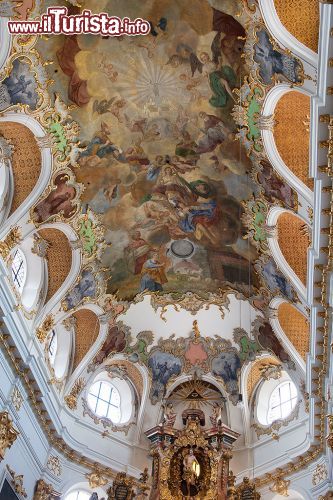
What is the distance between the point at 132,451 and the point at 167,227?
23.5ft

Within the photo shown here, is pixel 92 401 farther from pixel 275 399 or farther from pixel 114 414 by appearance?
pixel 275 399

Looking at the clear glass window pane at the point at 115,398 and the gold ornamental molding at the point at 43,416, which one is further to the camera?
the clear glass window pane at the point at 115,398

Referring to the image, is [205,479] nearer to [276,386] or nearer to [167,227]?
[276,386]

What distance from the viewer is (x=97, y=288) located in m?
18.8

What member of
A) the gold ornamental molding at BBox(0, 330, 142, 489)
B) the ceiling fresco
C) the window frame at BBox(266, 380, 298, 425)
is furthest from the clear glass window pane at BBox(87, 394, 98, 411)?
the window frame at BBox(266, 380, 298, 425)

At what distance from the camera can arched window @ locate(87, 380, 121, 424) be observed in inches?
800

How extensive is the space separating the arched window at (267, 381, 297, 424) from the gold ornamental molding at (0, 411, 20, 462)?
8.59 meters

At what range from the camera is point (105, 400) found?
20.8 m

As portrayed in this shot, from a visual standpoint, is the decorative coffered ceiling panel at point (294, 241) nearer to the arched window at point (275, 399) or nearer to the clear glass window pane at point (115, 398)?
the arched window at point (275, 399)

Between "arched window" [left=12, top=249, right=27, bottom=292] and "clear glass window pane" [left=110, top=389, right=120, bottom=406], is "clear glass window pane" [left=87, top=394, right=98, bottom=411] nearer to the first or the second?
"clear glass window pane" [left=110, top=389, right=120, bottom=406]

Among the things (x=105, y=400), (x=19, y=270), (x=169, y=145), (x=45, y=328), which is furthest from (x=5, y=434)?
(x=169, y=145)

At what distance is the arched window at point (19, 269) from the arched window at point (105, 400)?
5.21 m
